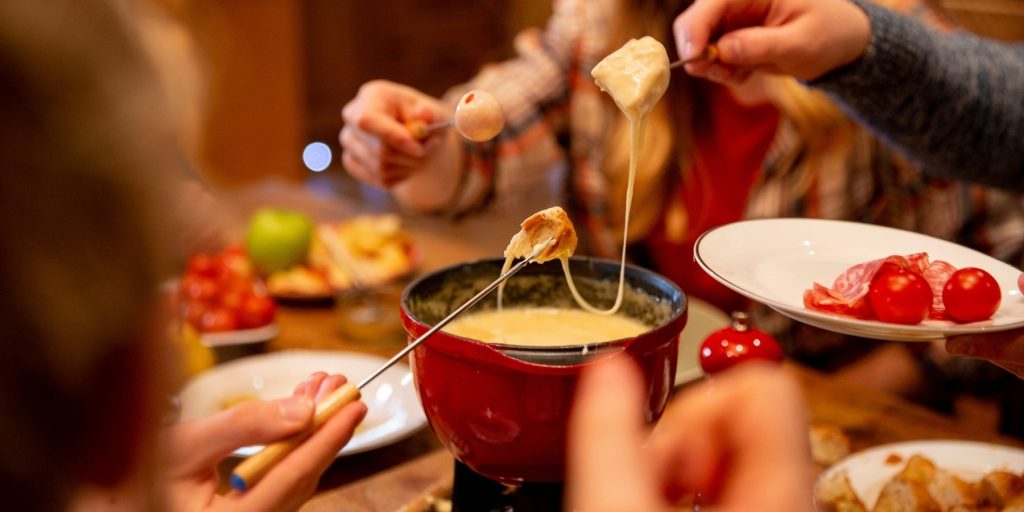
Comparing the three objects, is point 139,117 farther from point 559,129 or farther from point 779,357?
point 559,129

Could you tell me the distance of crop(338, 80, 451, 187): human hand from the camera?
114 cm

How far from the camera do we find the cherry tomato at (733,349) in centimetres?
86

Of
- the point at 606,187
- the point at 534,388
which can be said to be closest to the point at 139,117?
the point at 534,388

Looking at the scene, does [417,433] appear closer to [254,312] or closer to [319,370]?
[319,370]

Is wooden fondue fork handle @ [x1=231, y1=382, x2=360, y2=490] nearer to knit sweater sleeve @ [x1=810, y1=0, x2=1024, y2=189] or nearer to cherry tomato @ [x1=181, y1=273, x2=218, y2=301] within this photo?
knit sweater sleeve @ [x1=810, y1=0, x2=1024, y2=189]

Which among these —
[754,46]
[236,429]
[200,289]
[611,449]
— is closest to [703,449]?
[611,449]

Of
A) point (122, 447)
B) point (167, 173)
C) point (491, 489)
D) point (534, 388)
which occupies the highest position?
point (167, 173)

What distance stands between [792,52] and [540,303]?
39 centimetres

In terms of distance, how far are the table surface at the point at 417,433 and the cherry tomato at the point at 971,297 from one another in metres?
0.40

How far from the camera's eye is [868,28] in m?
1.04

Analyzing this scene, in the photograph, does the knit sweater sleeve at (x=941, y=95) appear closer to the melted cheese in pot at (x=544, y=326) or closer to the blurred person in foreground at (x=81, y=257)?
the melted cheese in pot at (x=544, y=326)

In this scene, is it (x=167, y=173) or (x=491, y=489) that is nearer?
(x=167, y=173)

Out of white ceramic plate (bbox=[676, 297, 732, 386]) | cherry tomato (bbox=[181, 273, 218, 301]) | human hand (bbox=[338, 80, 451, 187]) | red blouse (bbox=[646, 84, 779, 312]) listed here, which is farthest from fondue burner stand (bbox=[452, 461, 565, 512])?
red blouse (bbox=[646, 84, 779, 312])

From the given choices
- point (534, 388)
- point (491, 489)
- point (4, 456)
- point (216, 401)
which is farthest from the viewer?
point (216, 401)
